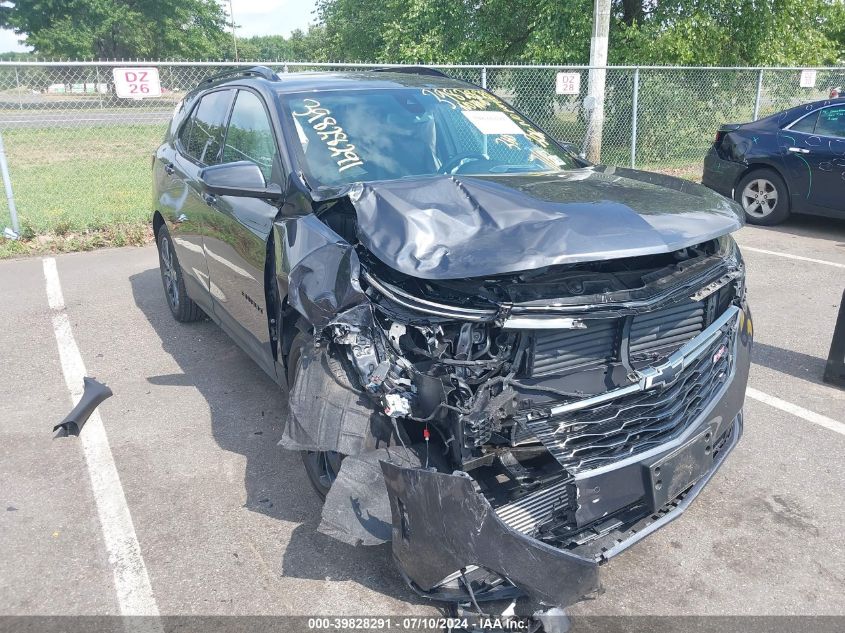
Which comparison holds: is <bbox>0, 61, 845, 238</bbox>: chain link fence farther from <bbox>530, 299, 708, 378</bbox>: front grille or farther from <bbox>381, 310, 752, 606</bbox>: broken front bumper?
<bbox>381, 310, 752, 606</bbox>: broken front bumper

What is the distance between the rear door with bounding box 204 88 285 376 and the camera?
3715mm

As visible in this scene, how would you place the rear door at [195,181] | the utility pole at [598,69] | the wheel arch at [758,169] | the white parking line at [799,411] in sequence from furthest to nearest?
the utility pole at [598,69] < the wheel arch at [758,169] < the rear door at [195,181] < the white parking line at [799,411]

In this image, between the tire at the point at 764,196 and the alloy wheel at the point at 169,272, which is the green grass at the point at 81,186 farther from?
the tire at the point at 764,196

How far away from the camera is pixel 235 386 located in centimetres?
483

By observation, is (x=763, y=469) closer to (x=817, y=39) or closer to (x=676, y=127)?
(x=676, y=127)

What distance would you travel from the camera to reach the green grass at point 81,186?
9141mm

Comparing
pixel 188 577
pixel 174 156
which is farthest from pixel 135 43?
pixel 188 577

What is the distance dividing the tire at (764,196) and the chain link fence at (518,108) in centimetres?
283

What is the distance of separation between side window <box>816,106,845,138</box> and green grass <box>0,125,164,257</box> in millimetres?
8426

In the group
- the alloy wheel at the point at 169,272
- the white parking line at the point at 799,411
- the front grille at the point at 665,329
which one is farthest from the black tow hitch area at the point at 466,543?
the alloy wheel at the point at 169,272

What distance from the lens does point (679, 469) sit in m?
2.69

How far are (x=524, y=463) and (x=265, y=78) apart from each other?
9.45 ft

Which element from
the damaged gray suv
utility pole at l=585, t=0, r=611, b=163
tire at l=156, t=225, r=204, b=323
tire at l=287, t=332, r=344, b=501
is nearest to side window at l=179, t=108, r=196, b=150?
tire at l=156, t=225, r=204, b=323

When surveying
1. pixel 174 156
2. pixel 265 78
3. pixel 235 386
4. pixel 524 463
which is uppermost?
pixel 265 78
